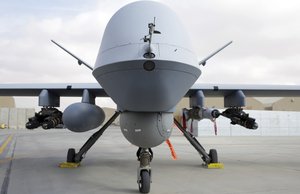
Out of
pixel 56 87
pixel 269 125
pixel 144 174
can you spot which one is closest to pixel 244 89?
pixel 144 174

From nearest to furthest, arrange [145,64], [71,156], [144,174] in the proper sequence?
[145,64] → [144,174] → [71,156]

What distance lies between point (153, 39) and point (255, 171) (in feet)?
20.7

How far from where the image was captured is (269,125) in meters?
35.8

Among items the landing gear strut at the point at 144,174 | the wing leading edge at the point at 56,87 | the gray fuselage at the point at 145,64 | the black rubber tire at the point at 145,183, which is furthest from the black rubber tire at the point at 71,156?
the gray fuselage at the point at 145,64

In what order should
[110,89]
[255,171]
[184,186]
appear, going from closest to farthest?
[110,89]
[184,186]
[255,171]

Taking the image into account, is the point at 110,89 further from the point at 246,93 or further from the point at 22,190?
the point at 246,93

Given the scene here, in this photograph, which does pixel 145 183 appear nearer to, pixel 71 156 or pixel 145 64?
pixel 145 64

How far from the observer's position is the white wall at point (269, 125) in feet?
111

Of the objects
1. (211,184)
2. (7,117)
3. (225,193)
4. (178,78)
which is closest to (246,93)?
(211,184)

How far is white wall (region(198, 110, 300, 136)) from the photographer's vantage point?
3375 centimetres

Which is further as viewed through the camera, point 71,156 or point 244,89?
point 71,156

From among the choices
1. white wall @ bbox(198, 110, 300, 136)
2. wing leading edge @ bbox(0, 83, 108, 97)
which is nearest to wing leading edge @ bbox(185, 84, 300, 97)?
wing leading edge @ bbox(0, 83, 108, 97)

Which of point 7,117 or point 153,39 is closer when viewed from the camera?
point 153,39

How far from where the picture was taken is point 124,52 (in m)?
4.65
